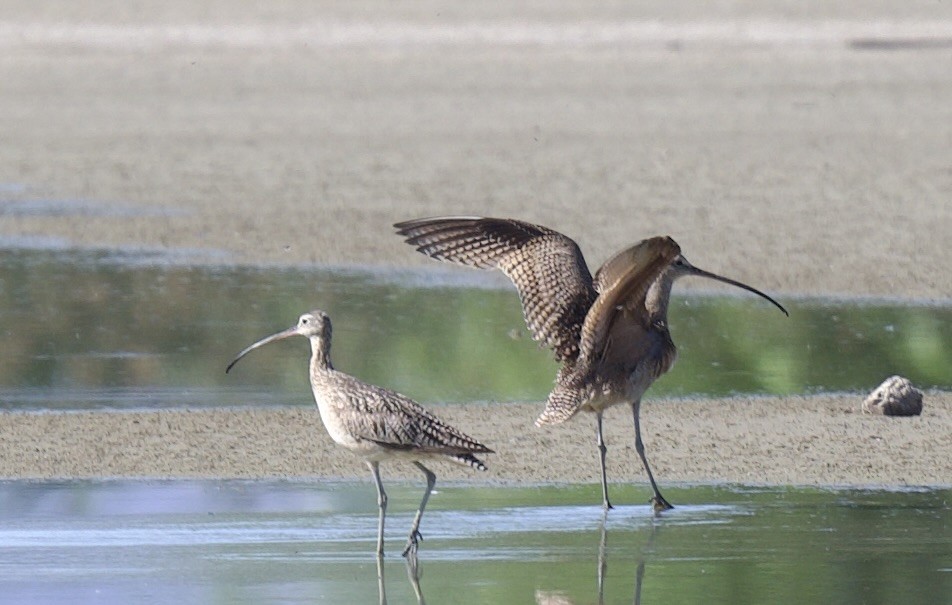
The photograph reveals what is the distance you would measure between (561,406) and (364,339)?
4.28 metres

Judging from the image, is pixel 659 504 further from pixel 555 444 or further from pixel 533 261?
pixel 555 444

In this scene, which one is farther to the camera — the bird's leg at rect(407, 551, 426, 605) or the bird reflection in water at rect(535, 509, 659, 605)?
the bird's leg at rect(407, 551, 426, 605)

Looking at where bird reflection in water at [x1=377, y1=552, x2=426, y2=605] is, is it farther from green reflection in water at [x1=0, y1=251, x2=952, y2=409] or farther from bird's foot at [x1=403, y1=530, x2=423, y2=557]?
green reflection in water at [x1=0, y1=251, x2=952, y2=409]

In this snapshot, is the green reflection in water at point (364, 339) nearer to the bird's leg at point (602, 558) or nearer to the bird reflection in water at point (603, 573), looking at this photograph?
the bird's leg at point (602, 558)

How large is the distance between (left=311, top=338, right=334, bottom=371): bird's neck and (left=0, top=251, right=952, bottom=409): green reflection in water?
2.53 m

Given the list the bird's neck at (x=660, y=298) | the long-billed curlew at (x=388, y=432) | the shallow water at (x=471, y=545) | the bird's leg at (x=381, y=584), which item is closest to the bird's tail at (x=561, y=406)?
the shallow water at (x=471, y=545)

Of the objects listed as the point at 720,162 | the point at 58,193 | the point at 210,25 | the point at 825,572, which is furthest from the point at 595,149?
the point at 825,572

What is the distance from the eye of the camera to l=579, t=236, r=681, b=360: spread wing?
805cm

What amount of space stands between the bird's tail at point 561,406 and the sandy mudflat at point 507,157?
531 millimetres

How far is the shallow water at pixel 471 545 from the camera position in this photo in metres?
7.12

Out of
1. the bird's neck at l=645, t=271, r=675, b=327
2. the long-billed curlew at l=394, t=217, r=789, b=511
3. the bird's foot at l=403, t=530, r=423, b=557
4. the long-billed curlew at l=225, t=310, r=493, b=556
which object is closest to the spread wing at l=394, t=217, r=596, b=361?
the long-billed curlew at l=394, t=217, r=789, b=511

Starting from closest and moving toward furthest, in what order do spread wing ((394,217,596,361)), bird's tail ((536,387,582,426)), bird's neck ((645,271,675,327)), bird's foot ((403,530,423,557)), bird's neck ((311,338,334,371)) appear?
1. bird's foot ((403,530,423,557))
2. bird's neck ((311,338,334,371))
3. bird's tail ((536,387,582,426))
4. spread wing ((394,217,596,361))
5. bird's neck ((645,271,675,327))

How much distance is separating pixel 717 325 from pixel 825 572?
20.3 ft

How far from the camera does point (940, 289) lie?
14.8 meters
